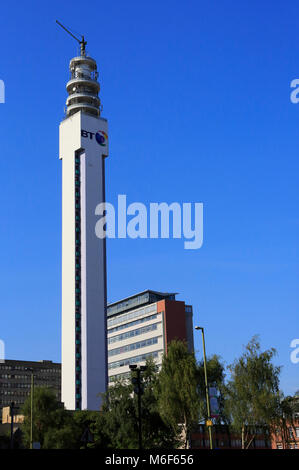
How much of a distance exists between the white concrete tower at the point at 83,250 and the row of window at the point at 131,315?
2624 cm

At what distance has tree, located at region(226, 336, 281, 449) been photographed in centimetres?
5850

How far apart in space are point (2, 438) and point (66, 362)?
3044 cm

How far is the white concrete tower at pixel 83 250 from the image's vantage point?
109m

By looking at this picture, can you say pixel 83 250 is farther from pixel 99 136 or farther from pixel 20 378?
pixel 20 378

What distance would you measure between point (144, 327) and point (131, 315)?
6.90 m

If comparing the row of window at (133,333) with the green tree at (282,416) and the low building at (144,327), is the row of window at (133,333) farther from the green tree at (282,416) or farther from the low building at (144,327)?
the green tree at (282,416)

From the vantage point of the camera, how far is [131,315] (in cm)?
14612

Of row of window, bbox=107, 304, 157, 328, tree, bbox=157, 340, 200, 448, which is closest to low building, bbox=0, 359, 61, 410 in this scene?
row of window, bbox=107, 304, 157, 328

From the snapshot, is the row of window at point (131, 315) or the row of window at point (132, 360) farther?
the row of window at point (131, 315)

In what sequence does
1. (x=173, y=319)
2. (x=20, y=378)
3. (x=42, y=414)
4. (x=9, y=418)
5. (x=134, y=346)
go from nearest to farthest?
1. (x=42, y=414)
2. (x=9, y=418)
3. (x=173, y=319)
4. (x=134, y=346)
5. (x=20, y=378)

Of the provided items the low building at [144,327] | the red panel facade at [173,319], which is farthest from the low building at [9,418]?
the red panel facade at [173,319]

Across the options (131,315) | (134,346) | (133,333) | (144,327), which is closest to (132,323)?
(131,315)
